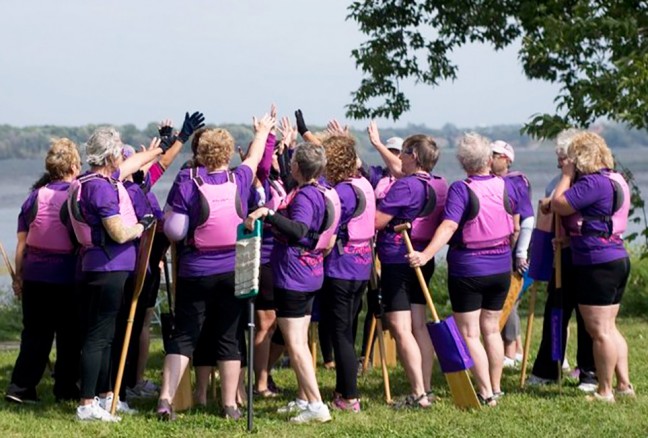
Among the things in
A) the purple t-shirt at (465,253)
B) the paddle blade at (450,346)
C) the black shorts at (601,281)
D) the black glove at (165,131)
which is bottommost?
the paddle blade at (450,346)

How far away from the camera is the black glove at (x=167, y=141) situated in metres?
8.14

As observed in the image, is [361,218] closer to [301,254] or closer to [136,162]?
[301,254]

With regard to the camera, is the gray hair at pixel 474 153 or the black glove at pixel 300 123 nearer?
the gray hair at pixel 474 153

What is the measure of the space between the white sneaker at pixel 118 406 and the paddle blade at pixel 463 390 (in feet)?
7.10

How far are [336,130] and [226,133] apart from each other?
1.09 m

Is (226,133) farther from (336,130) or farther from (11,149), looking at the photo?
(11,149)

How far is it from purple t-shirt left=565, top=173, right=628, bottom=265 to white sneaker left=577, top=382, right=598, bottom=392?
109 cm

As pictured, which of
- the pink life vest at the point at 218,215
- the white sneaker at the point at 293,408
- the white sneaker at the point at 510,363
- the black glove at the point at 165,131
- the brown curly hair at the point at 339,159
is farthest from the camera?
the white sneaker at the point at 510,363

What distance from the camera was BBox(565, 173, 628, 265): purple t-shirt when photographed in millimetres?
7777

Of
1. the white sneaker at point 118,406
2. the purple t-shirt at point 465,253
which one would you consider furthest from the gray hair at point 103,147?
the purple t-shirt at point 465,253

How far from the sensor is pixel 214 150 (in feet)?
24.4

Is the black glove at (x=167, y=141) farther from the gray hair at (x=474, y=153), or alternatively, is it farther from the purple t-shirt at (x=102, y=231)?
the gray hair at (x=474, y=153)

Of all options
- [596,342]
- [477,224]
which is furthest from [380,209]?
[596,342]

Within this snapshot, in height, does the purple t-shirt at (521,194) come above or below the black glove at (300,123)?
below
